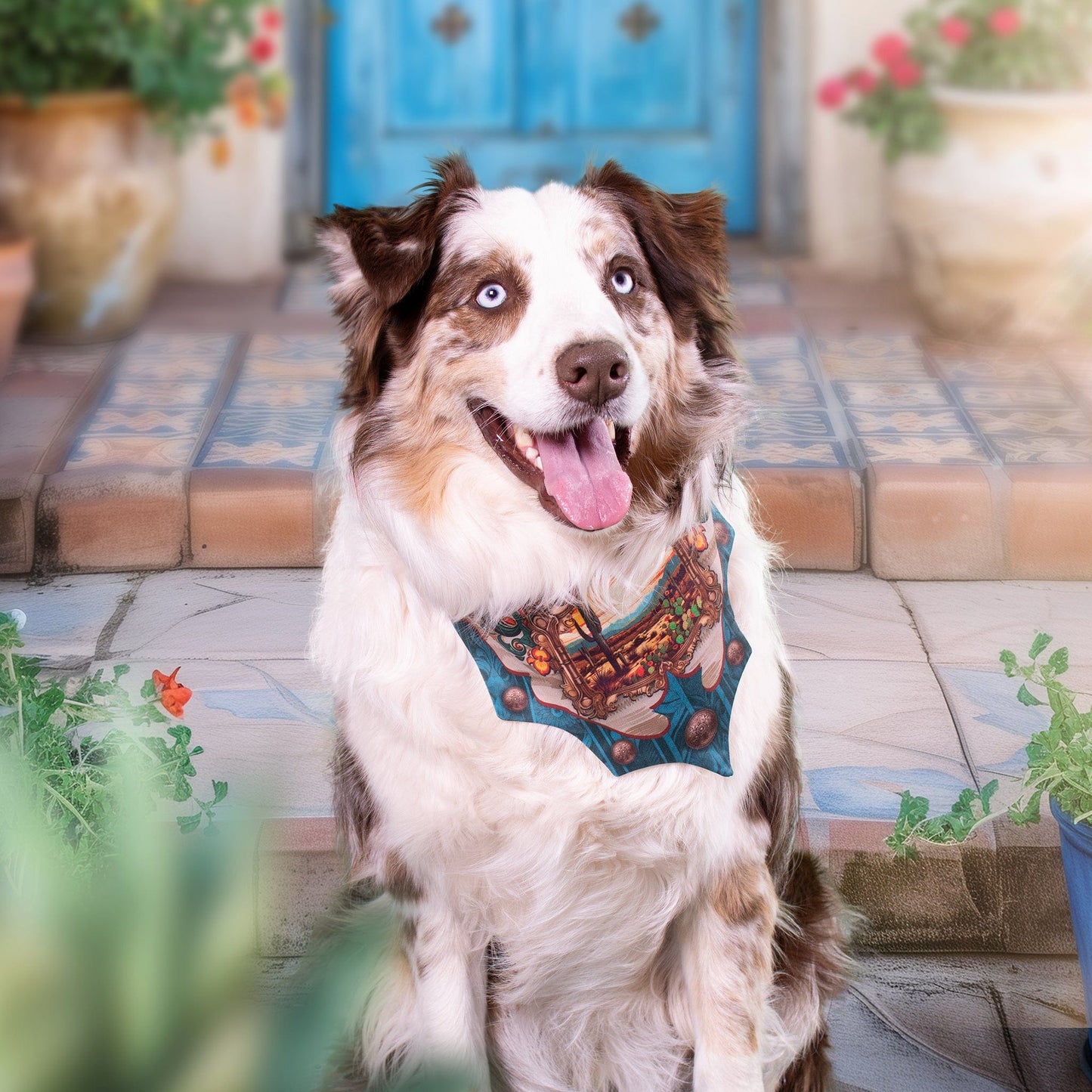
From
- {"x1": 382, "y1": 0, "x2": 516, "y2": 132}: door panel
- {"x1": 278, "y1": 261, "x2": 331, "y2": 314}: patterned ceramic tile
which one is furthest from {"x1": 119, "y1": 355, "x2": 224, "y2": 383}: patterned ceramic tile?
{"x1": 382, "y1": 0, "x2": 516, "y2": 132}: door panel

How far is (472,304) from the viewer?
1793mm

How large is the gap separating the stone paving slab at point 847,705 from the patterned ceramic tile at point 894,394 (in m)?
0.77

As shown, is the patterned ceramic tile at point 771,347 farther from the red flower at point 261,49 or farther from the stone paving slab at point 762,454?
the red flower at point 261,49

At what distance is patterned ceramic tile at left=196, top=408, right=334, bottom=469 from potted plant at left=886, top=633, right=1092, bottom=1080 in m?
1.98

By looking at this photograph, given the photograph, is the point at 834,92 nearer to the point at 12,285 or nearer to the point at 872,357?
the point at 872,357

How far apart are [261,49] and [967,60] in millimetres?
2494

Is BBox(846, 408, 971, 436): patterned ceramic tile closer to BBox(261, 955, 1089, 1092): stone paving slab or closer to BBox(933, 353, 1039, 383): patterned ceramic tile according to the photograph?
BBox(933, 353, 1039, 383): patterned ceramic tile

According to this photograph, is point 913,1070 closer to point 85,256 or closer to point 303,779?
point 303,779

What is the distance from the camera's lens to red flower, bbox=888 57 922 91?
184 inches

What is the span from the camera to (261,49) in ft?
16.4

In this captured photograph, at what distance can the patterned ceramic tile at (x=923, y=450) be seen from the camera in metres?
3.56

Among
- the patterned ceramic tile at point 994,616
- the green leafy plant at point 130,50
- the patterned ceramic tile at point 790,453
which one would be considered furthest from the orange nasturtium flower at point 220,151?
the patterned ceramic tile at point 994,616

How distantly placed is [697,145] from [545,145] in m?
0.61

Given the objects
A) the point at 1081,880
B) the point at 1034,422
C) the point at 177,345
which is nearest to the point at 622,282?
the point at 1081,880
